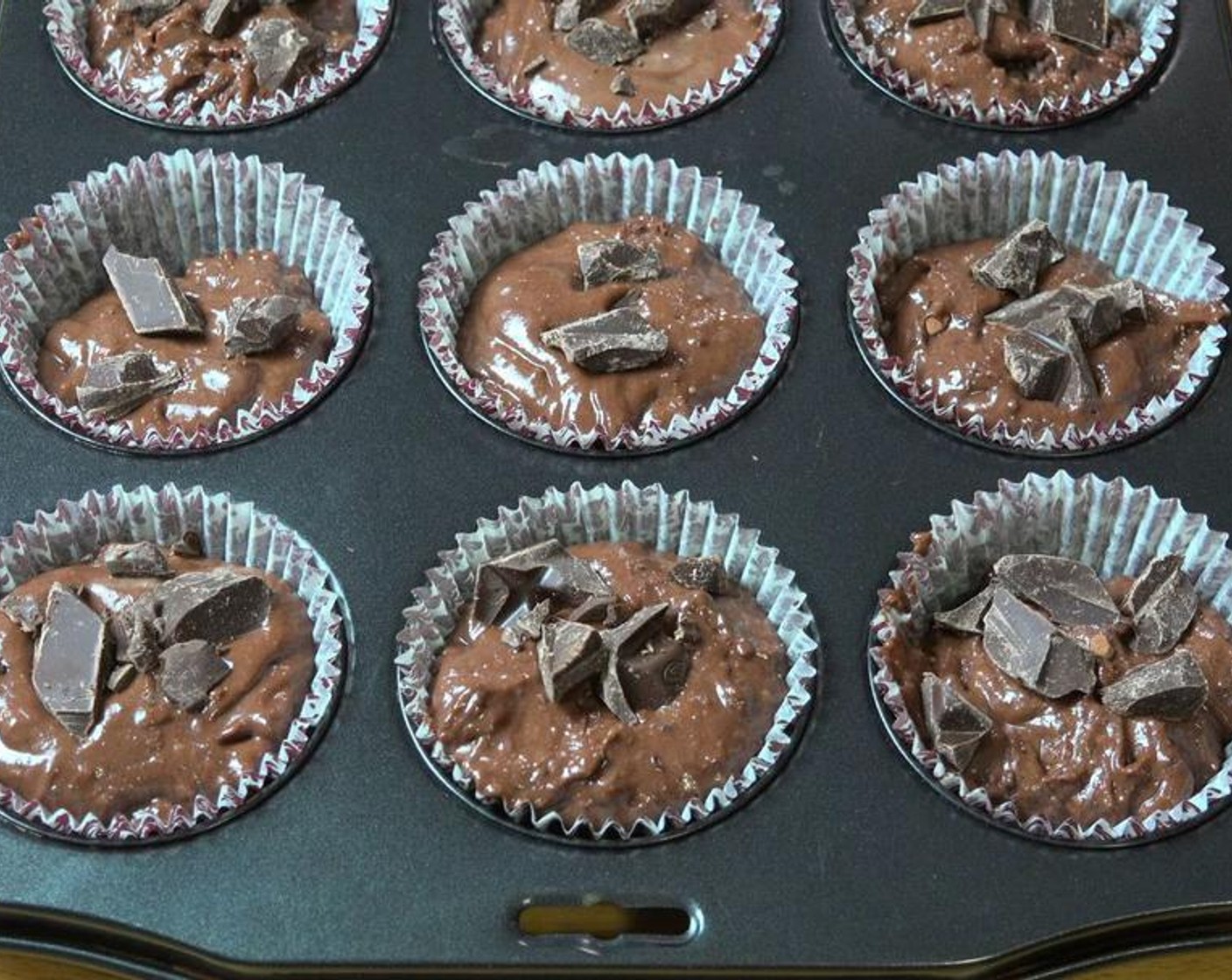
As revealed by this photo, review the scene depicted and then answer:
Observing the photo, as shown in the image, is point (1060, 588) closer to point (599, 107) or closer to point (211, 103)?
point (599, 107)

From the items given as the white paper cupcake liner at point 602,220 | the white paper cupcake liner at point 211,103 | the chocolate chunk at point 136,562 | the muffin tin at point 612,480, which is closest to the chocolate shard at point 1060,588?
the muffin tin at point 612,480

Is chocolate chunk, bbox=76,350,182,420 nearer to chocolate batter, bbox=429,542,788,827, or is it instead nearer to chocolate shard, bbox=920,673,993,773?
chocolate batter, bbox=429,542,788,827

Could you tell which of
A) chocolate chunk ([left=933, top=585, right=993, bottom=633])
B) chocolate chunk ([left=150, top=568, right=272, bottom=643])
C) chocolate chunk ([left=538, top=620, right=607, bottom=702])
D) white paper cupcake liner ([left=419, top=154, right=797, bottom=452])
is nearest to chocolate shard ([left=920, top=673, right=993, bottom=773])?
chocolate chunk ([left=933, top=585, right=993, bottom=633])

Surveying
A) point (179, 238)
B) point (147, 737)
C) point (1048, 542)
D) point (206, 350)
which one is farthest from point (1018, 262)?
point (147, 737)

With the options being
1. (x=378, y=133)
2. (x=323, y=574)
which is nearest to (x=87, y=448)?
(x=323, y=574)

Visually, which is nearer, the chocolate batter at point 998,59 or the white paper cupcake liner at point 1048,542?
the white paper cupcake liner at point 1048,542

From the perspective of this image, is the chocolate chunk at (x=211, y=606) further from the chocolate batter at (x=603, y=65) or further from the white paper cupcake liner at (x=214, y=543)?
the chocolate batter at (x=603, y=65)
